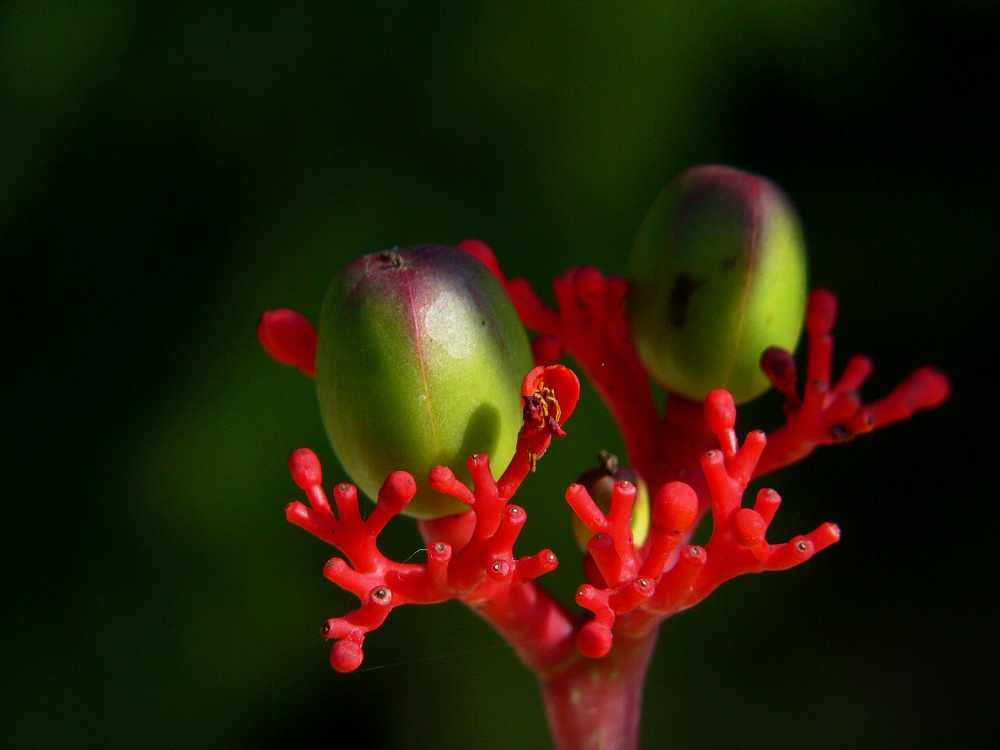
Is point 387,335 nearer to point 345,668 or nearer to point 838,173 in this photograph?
point 345,668

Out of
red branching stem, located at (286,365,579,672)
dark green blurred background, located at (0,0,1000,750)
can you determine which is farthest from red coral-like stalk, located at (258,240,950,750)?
dark green blurred background, located at (0,0,1000,750)

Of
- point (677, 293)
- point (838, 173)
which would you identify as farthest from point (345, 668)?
point (838, 173)

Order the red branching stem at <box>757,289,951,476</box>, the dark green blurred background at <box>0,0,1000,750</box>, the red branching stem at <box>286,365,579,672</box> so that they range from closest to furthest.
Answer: the red branching stem at <box>286,365,579,672</box>, the red branching stem at <box>757,289,951,476</box>, the dark green blurred background at <box>0,0,1000,750</box>

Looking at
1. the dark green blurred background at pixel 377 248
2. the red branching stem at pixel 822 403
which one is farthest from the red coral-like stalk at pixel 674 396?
the dark green blurred background at pixel 377 248

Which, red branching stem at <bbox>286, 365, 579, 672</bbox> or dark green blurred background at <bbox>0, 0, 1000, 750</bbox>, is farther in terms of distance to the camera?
dark green blurred background at <bbox>0, 0, 1000, 750</bbox>

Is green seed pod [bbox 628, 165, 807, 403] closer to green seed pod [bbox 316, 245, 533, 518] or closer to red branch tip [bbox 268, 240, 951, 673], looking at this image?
red branch tip [bbox 268, 240, 951, 673]

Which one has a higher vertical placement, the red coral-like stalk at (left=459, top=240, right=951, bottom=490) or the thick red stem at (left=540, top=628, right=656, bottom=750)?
the red coral-like stalk at (left=459, top=240, right=951, bottom=490)

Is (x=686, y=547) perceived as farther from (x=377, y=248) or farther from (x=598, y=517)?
(x=377, y=248)
